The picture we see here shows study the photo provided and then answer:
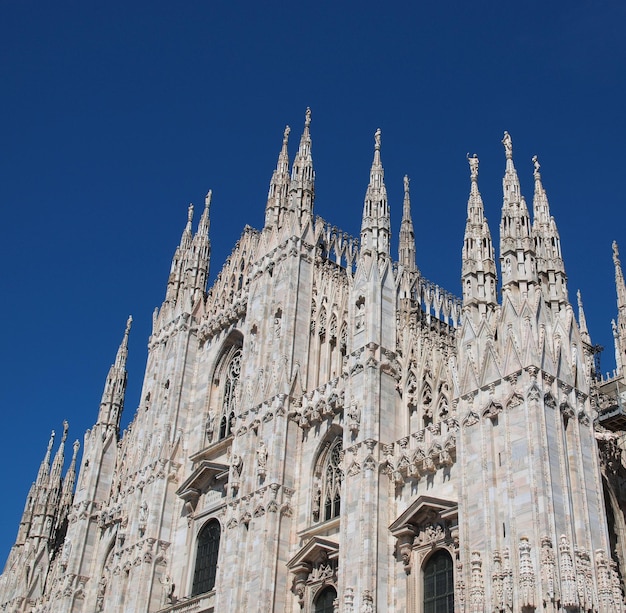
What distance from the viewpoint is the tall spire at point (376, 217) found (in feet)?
110

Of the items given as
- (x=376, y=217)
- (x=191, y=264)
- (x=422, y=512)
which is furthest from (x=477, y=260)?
(x=191, y=264)

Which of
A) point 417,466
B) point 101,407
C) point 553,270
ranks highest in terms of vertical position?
point 101,407

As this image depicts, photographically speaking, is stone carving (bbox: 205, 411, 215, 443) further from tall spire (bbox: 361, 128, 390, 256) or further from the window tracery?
tall spire (bbox: 361, 128, 390, 256)

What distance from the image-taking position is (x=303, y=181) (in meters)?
39.8

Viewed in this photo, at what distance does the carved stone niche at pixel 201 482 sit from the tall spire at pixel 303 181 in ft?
33.9

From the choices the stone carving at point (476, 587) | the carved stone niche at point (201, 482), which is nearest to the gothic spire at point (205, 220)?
the carved stone niche at point (201, 482)

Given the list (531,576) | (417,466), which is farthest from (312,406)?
(531,576)

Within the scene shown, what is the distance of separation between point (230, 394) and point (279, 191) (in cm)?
877

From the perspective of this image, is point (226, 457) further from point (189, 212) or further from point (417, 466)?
point (189, 212)

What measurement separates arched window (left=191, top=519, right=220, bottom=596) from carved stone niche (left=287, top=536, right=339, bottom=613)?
507 centimetres

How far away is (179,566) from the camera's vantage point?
120 feet

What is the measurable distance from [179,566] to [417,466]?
42.1 feet

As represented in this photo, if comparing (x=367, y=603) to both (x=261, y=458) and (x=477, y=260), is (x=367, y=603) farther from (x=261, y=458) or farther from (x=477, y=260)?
(x=477, y=260)

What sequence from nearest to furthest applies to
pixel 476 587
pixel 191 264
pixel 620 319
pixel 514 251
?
pixel 476 587 < pixel 514 251 < pixel 620 319 < pixel 191 264
